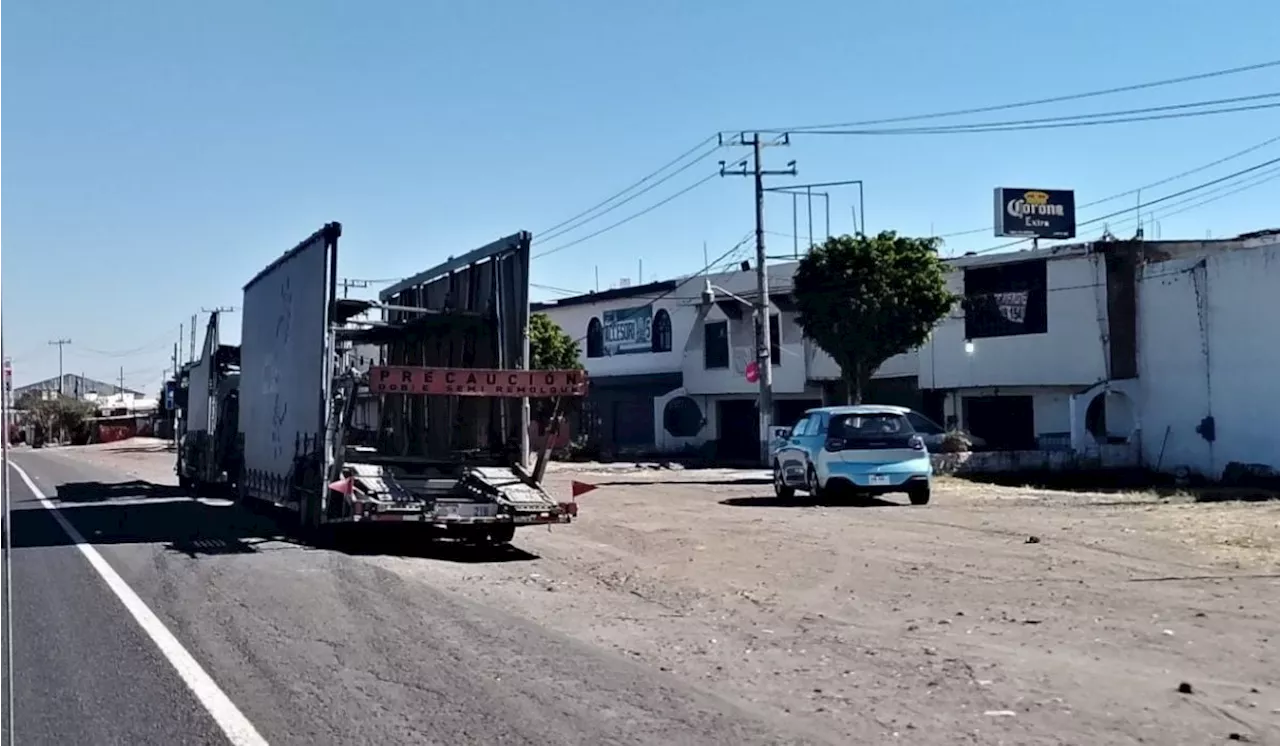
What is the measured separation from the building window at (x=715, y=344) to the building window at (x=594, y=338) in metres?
7.66

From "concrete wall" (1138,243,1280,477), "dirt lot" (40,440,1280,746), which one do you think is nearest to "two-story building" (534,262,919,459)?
"concrete wall" (1138,243,1280,477)

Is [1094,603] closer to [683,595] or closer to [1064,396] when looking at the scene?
[683,595]

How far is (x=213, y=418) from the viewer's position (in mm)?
27281

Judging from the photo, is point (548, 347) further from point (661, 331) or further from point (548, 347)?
point (661, 331)

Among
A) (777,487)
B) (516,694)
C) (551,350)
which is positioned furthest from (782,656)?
(551,350)

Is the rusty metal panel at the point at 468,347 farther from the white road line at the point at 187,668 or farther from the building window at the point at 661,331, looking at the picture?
the building window at the point at 661,331

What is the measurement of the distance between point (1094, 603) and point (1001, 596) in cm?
85

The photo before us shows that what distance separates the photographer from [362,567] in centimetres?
1430

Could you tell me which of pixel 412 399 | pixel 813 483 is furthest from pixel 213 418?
pixel 813 483

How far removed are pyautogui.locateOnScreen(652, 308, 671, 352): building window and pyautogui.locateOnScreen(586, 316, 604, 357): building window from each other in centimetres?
411

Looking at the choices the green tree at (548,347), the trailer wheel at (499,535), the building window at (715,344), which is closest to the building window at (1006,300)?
the building window at (715,344)

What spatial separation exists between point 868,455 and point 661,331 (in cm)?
3168

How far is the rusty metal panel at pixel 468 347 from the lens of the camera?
53.9ft

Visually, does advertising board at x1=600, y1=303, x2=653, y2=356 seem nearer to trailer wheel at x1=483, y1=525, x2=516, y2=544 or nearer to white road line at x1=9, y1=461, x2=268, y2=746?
trailer wheel at x1=483, y1=525, x2=516, y2=544
